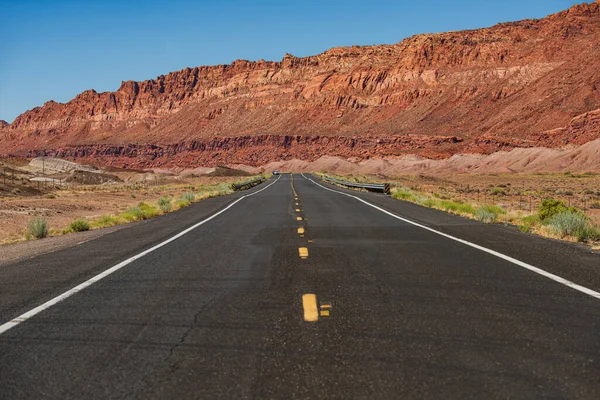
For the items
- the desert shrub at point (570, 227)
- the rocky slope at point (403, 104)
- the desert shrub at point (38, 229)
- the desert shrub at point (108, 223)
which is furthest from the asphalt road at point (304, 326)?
the rocky slope at point (403, 104)

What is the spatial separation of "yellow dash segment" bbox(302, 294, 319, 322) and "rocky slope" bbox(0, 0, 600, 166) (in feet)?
315

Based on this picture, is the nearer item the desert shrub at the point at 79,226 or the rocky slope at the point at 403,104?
the desert shrub at the point at 79,226

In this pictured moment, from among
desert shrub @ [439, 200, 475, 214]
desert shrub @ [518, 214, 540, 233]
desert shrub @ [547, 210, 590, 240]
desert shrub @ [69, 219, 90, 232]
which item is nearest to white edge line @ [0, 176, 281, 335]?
desert shrub @ [69, 219, 90, 232]

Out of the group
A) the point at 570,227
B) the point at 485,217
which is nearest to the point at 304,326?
the point at 570,227

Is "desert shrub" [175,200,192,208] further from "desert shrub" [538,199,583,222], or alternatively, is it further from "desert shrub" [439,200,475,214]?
"desert shrub" [538,199,583,222]

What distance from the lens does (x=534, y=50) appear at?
12306 centimetres

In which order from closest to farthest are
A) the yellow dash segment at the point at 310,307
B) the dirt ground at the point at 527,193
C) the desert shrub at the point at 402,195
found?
the yellow dash segment at the point at 310,307
the desert shrub at the point at 402,195
the dirt ground at the point at 527,193

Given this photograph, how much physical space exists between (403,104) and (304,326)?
134 m

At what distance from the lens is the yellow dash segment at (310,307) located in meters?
5.38

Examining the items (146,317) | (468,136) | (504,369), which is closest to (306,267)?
(146,317)

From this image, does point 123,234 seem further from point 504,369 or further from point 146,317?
point 504,369

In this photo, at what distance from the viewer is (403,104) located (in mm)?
134625

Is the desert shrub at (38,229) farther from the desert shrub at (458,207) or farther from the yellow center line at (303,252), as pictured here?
the desert shrub at (458,207)

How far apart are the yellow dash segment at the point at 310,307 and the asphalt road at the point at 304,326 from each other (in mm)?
21
